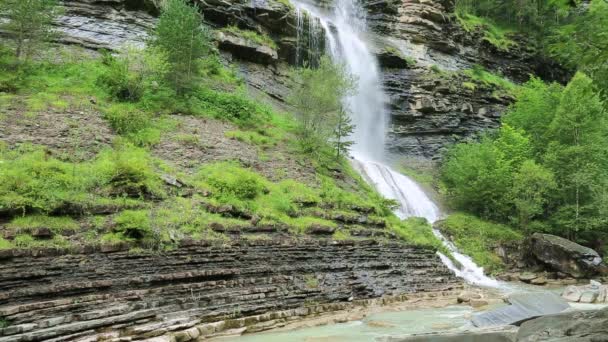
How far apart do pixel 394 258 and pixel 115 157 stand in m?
12.1

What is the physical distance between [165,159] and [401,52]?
3326 cm

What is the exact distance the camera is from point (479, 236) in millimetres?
30016

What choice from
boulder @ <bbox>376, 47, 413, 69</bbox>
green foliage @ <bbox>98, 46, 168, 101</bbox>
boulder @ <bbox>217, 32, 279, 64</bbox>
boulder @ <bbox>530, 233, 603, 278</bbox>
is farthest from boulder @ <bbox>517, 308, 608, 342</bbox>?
boulder @ <bbox>376, 47, 413, 69</bbox>

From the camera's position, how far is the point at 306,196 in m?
20.5

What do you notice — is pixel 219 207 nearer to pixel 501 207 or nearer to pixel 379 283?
pixel 379 283

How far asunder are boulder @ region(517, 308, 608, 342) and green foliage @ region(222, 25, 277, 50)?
33.4 meters

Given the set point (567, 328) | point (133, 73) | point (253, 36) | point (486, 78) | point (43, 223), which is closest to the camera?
point (567, 328)

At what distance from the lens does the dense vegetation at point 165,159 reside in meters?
13.2

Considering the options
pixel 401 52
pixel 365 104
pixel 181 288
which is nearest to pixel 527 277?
pixel 181 288

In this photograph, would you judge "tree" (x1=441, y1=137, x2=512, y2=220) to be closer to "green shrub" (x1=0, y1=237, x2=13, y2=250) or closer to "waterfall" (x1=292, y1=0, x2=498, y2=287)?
"waterfall" (x1=292, y1=0, x2=498, y2=287)

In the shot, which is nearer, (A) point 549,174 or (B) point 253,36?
(A) point 549,174

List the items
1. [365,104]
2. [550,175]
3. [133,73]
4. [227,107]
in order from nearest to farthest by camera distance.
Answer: [133,73]
[227,107]
[550,175]
[365,104]

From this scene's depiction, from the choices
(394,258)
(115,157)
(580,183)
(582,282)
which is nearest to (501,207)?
(580,183)

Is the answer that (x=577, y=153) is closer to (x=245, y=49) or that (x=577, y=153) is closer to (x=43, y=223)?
(x=245, y=49)
